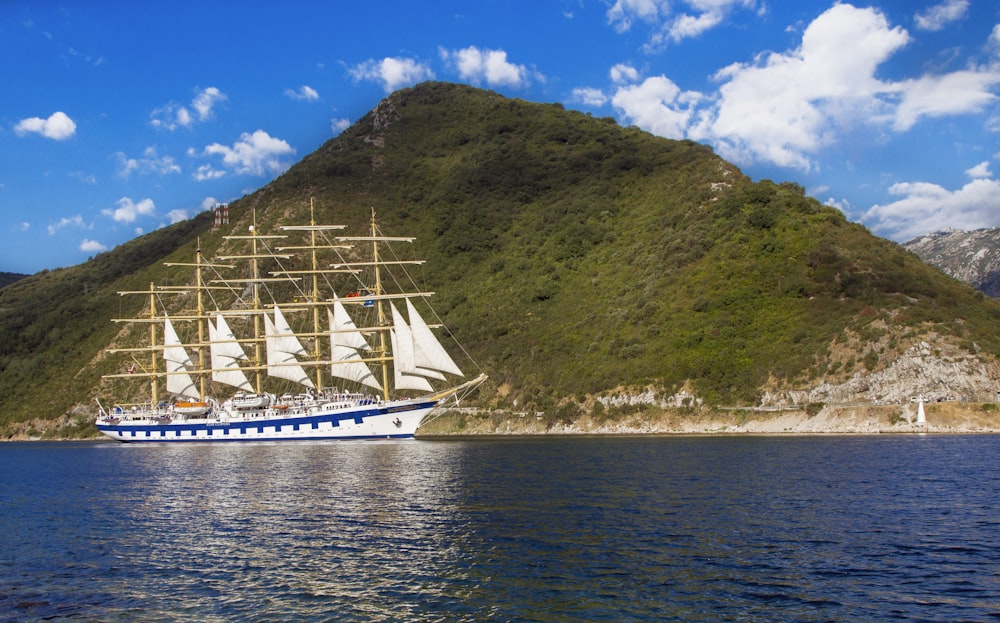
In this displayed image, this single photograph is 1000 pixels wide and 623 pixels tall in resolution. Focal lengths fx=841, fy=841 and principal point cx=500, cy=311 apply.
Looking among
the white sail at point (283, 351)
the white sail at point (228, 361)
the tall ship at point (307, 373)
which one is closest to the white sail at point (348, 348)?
the tall ship at point (307, 373)

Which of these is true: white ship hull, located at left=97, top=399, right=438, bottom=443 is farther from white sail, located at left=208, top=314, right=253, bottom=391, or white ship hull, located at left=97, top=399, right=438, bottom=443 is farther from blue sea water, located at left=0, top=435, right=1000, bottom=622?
blue sea water, located at left=0, top=435, right=1000, bottom=622

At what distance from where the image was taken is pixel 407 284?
133875 millimetres

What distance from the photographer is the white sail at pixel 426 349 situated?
84.5m

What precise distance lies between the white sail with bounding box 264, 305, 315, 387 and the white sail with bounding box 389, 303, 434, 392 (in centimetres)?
1859

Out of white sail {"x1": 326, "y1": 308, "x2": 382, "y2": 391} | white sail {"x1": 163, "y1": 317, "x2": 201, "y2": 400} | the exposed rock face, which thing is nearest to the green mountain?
the exposed rock face

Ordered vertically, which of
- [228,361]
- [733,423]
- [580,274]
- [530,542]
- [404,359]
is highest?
[580,274]

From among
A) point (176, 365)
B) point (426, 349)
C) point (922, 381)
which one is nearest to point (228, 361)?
point (176, 365)

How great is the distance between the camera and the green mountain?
3339 inches

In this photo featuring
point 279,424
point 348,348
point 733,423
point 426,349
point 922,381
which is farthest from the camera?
point 279,424

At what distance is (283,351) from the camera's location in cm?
10075

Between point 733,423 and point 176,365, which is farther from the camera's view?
point 176,365

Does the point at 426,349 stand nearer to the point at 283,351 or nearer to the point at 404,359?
the point at 404,359

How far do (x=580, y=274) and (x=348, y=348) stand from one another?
37.6 m

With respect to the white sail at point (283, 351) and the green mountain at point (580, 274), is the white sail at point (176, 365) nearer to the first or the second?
the white sail at point (283, 351)
